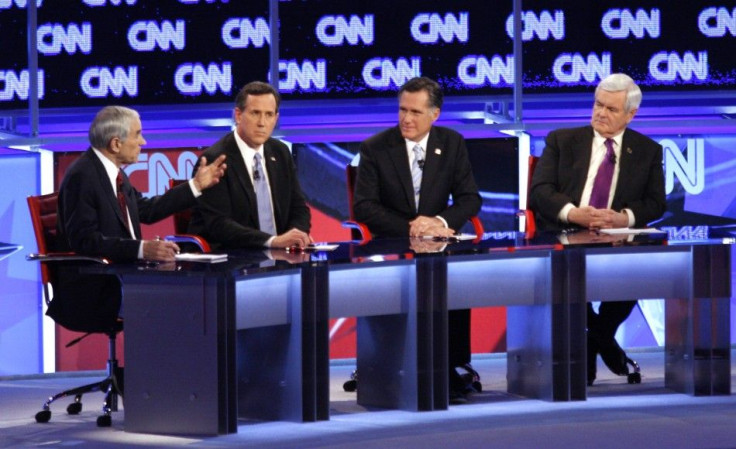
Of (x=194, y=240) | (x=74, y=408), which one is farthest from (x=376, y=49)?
(x=74, y=408)

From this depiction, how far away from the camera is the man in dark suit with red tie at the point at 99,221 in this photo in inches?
205

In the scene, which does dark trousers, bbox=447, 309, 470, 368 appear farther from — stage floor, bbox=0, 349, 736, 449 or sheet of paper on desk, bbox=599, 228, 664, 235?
sheet of paper on desk, bbox=599, 228, 664, 235

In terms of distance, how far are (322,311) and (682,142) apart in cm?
306

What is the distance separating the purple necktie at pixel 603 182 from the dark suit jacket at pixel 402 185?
1.73 ft

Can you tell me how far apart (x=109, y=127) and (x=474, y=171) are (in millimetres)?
2496

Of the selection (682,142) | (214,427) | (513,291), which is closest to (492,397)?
(513,291)

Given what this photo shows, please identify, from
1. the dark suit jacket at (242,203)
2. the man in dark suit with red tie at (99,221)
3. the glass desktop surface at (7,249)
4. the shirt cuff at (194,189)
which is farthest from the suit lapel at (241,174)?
the glass desktop surface at (7,249)

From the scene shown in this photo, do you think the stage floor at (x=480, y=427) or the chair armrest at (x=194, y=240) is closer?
the stage floor at (x=480, y=427)

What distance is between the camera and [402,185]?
6.13 meters

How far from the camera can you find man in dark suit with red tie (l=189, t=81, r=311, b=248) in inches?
225

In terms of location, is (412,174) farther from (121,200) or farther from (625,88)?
(121,200)

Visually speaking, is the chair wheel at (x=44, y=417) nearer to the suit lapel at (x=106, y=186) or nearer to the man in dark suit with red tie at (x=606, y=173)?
the suit lapel at (x=106, y=186)

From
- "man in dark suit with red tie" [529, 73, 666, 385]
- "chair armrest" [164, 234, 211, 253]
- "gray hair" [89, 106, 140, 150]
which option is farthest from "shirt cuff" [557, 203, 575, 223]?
"gray hair" [89, 106, 140, 150]

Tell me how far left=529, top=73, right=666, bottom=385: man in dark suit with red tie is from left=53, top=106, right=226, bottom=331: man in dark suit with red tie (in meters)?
1.87
